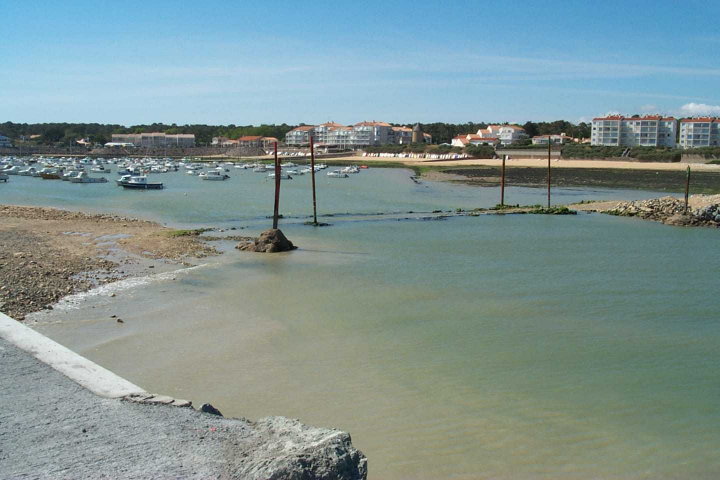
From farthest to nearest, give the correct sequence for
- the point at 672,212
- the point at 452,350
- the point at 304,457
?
1. the point at 672,212
2. the point at 452,350
3. the point at 304,457

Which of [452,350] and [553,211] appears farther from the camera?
[553,211]

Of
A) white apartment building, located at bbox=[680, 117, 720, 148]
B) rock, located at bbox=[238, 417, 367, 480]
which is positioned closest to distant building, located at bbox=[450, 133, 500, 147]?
white apartment building, located at bbox=[680, 117, 720, 148]

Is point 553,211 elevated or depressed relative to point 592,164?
depressed

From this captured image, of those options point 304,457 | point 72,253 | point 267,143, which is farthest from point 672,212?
point 267,143

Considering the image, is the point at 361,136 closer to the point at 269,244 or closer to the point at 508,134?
the point at 508,134

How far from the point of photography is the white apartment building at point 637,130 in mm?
144375

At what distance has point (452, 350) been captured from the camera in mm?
13297

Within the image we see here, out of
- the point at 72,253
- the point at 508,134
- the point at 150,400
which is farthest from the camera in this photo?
the point at 508,134

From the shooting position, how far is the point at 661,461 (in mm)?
8867

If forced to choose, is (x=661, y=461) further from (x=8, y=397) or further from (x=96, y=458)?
(x=8, y=397)

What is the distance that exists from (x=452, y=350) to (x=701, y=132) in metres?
148

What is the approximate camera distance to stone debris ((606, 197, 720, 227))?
1453 inches

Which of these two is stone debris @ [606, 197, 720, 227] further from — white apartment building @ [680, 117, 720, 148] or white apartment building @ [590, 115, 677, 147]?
white apartment building @ [680, 117, 720, 148]

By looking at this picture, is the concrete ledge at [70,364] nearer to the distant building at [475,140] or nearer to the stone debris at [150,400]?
the stone debris at [150,400]
